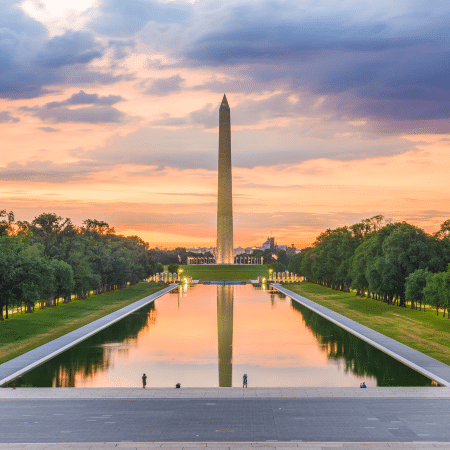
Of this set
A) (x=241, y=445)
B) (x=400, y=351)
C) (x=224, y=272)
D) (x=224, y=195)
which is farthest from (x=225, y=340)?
(x=224, y=195)

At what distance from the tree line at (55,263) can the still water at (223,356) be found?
8.15 meters

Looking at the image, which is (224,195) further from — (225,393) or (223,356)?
(225,393)

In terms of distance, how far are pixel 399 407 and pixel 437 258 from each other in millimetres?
39720

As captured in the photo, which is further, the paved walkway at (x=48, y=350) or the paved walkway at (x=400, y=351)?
A: the paved walkway at (x=48, y=350)

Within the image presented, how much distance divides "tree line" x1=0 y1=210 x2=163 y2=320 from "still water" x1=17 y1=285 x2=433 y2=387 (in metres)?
8.15

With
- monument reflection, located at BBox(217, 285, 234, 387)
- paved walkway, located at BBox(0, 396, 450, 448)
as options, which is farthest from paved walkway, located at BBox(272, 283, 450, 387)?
monument reflection, located at BBox(217, 285, 234, 387)

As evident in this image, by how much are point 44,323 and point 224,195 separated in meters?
72.0

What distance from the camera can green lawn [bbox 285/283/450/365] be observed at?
34219mm

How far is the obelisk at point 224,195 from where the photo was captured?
111 meters

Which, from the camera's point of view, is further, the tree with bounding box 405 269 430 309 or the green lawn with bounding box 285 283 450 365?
the tree with bounding box 405 269 430 309

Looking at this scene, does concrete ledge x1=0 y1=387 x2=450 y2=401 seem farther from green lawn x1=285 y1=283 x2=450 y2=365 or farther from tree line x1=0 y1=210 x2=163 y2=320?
tree line x1=0 y1=210 x2=163 y2=320

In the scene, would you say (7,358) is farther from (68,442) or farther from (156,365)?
(68,442)

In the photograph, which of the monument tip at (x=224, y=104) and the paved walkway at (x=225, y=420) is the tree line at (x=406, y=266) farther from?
the monument tip at (x=224, y=104)

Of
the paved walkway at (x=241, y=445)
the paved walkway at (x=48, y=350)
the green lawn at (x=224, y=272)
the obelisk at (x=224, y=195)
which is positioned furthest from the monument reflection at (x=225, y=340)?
the obelisk at (x=224, y=195)
